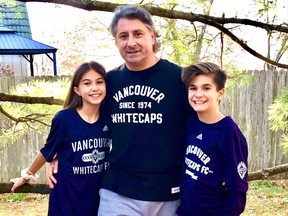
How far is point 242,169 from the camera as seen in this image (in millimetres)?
1231

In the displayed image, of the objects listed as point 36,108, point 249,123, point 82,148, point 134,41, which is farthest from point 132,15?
point 249,123

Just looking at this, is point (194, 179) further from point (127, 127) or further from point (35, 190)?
point (35, 190)

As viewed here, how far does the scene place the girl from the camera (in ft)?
4.66

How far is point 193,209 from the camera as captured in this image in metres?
1.29

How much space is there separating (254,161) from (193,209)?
12.1ft

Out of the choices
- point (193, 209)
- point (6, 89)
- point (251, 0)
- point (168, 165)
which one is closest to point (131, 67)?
point (168, 165)

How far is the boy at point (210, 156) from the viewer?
48.3 inches

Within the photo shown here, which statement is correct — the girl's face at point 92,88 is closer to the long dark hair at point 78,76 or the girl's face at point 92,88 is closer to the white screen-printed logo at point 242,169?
the long dark hair at point 78,76

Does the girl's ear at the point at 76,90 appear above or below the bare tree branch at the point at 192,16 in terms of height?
below

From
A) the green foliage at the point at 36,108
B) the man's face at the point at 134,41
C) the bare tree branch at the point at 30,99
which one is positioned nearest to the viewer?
the man's face at the point at 134,41

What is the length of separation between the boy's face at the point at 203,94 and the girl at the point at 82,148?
1.06ft

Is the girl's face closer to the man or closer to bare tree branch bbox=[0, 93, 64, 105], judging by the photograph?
the man

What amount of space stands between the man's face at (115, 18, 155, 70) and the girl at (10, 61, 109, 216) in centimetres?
17

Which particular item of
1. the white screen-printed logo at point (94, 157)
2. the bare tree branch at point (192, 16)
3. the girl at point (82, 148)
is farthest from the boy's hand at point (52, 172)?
the bare tree branch at point (192, 16)
